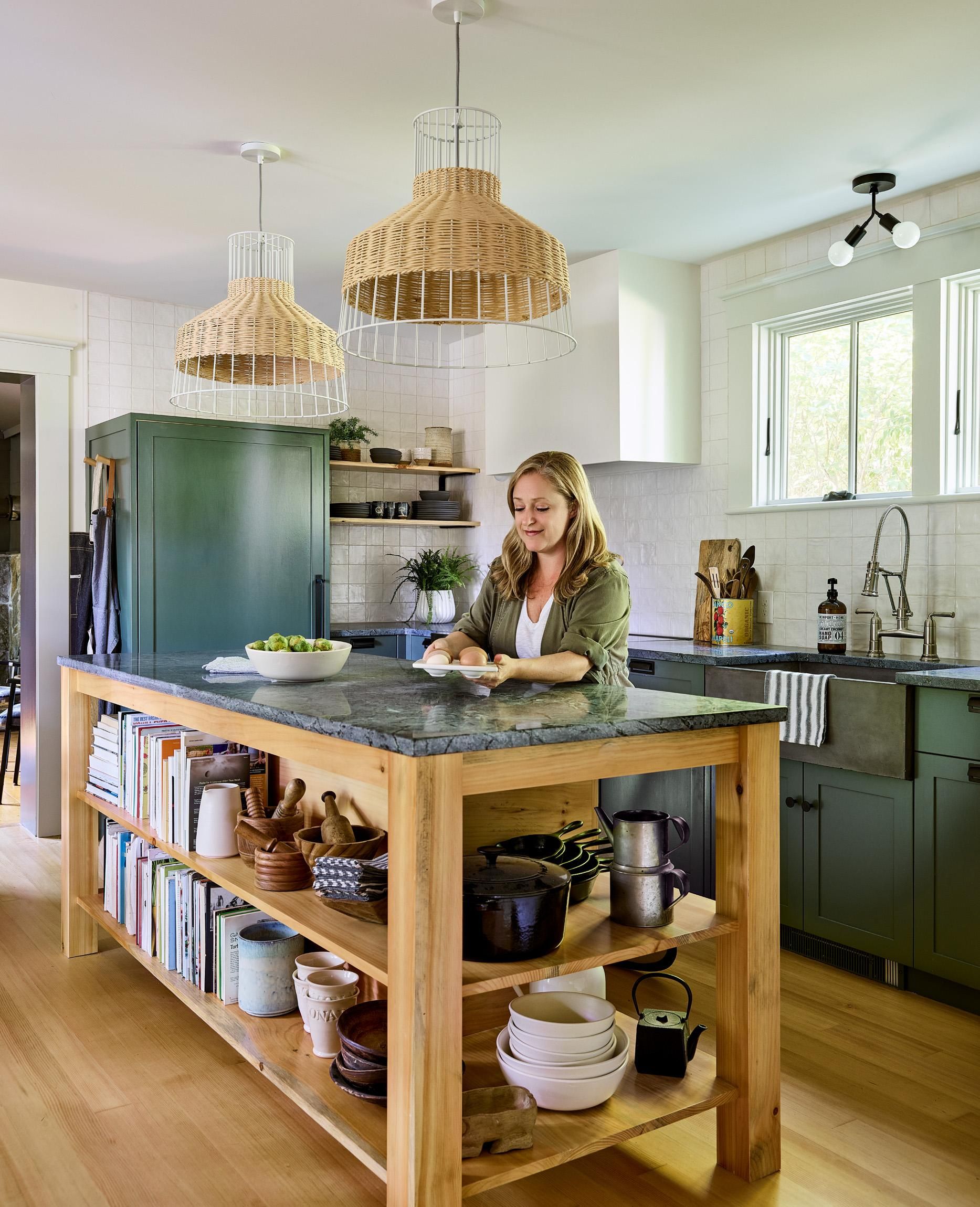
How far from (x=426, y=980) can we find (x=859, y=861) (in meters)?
2.09

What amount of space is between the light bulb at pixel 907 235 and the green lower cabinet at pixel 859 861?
188cm

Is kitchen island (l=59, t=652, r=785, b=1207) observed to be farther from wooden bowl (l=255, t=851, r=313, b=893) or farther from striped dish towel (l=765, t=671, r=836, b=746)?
striped dish towel (l=765, t=671, r=836, b=746)

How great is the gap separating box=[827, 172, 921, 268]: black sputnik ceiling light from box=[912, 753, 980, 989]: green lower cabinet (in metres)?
1.71

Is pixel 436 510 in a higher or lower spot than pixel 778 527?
higher

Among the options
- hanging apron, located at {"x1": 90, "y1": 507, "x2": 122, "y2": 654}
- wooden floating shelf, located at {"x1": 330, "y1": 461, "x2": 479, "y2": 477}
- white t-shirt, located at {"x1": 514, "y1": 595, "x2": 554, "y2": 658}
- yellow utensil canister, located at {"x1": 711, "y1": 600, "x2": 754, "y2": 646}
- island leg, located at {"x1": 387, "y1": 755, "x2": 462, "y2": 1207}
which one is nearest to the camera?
island leg, located at {"x1": 387, "y1": 755, "x2": 462, "y2": 1207}

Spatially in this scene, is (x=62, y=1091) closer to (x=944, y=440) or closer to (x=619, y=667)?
(x=619, y=667)

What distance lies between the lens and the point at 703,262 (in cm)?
477

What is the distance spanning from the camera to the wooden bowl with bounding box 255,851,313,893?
7.54ft

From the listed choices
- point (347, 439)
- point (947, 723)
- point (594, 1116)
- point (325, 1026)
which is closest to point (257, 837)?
point (325, 1026)

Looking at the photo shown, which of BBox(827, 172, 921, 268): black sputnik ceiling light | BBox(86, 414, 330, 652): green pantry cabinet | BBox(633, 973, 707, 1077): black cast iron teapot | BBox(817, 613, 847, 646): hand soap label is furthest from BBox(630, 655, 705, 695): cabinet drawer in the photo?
BBox(86, 414, 330, 652): green pantry cabinet

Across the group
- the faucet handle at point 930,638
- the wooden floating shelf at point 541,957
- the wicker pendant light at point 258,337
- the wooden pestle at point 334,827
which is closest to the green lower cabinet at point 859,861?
the faucet handle at point 930,638

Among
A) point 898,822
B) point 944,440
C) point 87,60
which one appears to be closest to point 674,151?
point 944,440

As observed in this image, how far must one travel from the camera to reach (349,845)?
2191mm

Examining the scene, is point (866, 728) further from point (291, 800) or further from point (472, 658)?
point (291, 800)
